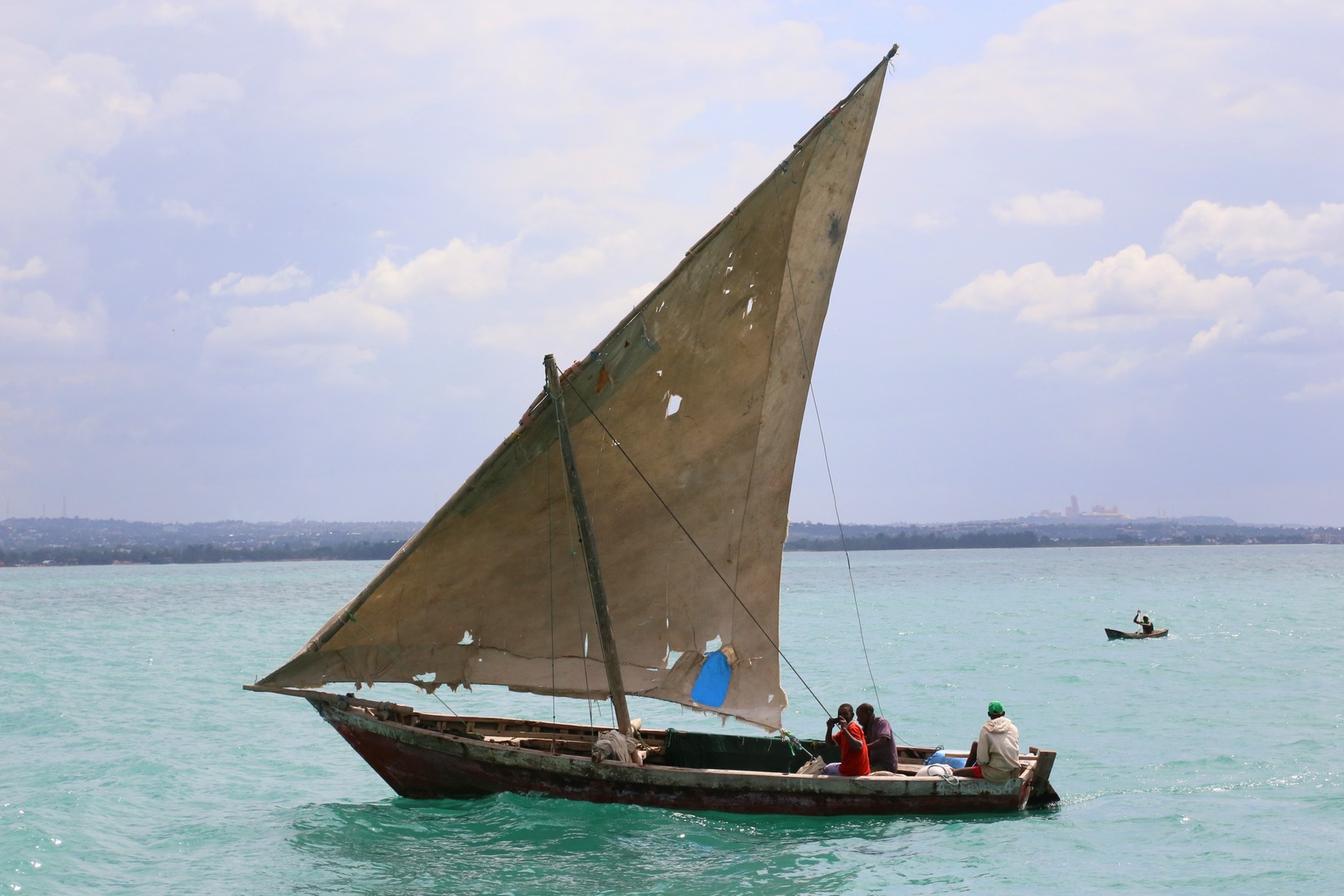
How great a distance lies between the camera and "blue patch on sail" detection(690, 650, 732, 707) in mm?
17344

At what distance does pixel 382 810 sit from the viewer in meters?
18.5

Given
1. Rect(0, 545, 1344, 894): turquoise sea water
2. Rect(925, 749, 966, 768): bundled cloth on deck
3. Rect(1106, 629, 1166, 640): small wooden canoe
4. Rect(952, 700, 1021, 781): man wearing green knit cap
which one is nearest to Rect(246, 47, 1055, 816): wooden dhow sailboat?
Rect(952, 700, 1021, 781): man wearing green knit cap

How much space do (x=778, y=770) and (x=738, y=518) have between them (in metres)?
4.11

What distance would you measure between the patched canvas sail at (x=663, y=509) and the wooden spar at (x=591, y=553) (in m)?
0.21

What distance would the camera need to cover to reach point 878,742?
16719 millimetres

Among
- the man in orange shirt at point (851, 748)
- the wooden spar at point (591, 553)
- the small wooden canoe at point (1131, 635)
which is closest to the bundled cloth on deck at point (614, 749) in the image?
the wooden spar at point (591, 553)

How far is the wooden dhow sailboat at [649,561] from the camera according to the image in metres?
16.1

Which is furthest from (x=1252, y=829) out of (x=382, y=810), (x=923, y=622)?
(x=923, y=622)

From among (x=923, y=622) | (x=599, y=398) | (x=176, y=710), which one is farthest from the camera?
(x=923, y=622)

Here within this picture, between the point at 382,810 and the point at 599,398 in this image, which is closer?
the point at 599,398

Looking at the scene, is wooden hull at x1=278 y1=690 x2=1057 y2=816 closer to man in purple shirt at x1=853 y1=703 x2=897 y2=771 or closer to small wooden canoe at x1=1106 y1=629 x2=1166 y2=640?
man in purple shirt at x1=853 y1=703 x2=897 y2=771

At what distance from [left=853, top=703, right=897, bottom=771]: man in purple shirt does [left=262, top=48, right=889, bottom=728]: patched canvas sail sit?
1323 millimetres

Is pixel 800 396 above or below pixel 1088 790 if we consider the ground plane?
above

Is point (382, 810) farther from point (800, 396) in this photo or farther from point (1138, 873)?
point (1138, 873)
